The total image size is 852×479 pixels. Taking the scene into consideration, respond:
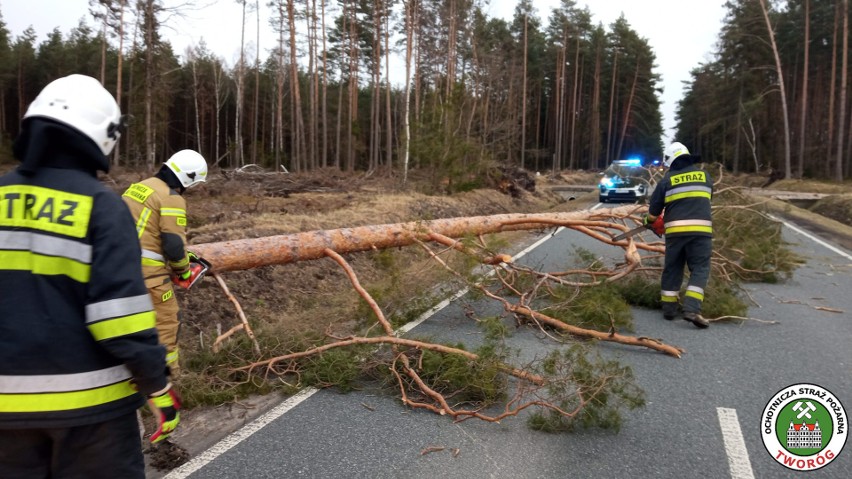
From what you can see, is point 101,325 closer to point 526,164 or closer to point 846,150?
point 846,150

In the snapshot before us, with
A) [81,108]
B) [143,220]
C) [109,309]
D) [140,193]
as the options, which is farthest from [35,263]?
[140,193]

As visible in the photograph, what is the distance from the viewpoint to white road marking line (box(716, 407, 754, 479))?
316 cm

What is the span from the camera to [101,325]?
184 centimetres

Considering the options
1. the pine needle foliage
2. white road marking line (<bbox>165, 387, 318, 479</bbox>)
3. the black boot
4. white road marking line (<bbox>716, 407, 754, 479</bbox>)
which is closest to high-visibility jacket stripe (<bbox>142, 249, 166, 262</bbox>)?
white road marking line (<bbox>165, 387, 318, 479</bbox>)

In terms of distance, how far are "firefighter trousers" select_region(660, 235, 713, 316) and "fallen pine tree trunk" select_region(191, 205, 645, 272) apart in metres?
1.07

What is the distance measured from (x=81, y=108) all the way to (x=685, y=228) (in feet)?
20.8

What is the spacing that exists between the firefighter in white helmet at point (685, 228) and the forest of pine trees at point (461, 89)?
1001 centimetres

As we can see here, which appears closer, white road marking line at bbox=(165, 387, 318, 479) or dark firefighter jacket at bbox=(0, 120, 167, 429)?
dark firefighter jacket at bbox=(0, 120, 167, 429)

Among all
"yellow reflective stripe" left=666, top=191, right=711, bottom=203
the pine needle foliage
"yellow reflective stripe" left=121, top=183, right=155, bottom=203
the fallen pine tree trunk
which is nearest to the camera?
the pine needle foliage

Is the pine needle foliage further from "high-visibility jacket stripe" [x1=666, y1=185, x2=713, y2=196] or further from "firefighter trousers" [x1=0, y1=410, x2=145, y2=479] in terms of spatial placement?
"high-visibility jacket stripe" [x1=666, y1=185, x2=713, y2=196]

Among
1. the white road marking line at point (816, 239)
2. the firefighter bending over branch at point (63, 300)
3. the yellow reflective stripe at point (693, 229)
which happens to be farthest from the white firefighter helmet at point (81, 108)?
the white road marking line at point (816, 239)

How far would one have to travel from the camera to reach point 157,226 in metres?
4.10

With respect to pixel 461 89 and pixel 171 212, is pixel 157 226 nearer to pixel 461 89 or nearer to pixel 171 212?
pixel 171 212

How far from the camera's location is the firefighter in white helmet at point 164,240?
4051 millimetres
